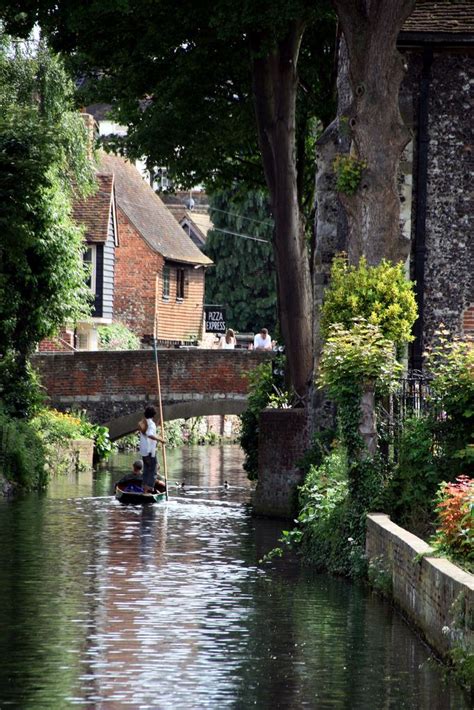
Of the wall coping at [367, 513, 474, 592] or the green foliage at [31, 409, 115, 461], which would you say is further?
the green foliage at [31, 409, 115, 461]

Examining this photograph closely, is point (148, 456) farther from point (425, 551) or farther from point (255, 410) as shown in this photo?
point (425, 551)

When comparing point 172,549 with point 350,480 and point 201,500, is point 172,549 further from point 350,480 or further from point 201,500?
point 201,500

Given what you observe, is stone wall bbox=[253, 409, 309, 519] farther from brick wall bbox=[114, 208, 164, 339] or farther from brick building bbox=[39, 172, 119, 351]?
brick wall bbox=[114, 208, 164, 339]

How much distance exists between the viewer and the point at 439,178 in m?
27.5

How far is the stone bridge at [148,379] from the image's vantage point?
1833 inches

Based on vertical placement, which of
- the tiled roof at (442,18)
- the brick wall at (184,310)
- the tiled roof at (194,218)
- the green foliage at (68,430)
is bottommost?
the green foliage at (68,430)

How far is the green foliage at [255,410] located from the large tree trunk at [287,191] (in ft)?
8.30

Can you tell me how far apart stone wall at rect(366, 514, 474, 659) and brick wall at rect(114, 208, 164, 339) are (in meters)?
48.6

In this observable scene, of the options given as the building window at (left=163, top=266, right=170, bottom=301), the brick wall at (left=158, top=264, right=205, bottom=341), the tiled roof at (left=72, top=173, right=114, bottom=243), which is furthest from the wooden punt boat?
the building window at (left=163, top=266, right=170, bottom=301)

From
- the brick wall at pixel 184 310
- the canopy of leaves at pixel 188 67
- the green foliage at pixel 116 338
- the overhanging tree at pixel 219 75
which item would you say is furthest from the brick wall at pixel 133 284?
the overhanging tree at pixel 219 75

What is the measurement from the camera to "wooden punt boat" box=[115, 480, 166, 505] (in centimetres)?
3394

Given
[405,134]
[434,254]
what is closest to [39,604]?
[405,134]

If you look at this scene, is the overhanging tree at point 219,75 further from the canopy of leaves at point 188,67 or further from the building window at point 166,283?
the building window at point 166,283

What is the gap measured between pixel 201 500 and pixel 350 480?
15.5 m
